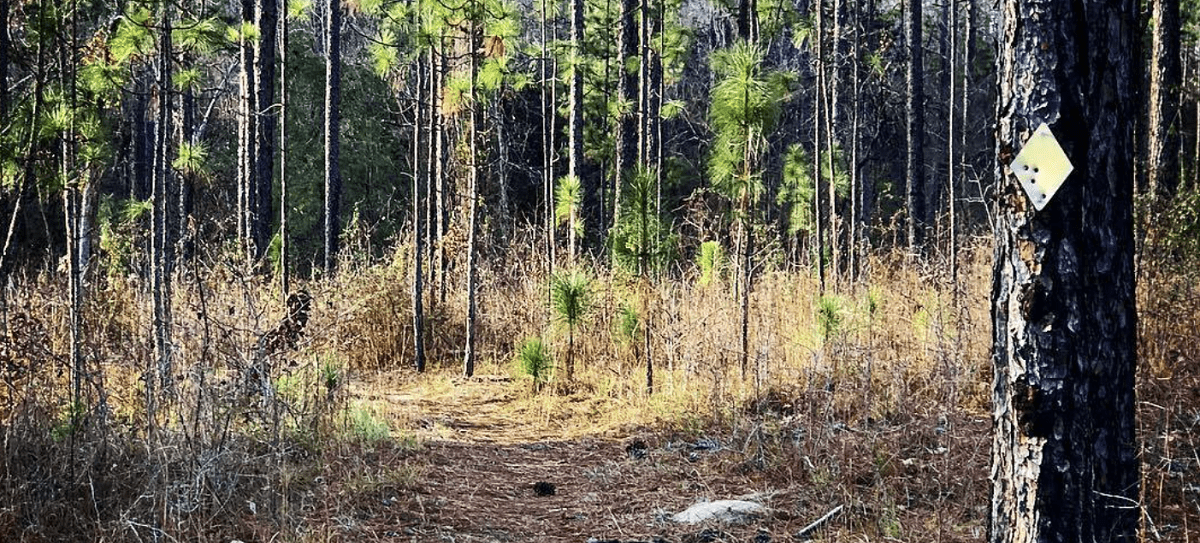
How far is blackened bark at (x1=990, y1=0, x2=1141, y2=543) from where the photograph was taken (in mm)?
2824

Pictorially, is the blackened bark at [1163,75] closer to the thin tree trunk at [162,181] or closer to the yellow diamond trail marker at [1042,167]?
the yellow diamond trail marker at [1042,167]

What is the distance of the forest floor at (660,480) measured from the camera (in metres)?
4.48

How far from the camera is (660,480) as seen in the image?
5.56 metres

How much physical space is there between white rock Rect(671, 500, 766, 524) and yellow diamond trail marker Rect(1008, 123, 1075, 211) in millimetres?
2304

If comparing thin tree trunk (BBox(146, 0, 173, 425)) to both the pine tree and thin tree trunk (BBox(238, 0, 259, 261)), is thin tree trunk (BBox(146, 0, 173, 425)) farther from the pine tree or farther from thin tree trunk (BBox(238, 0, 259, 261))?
the pine tree

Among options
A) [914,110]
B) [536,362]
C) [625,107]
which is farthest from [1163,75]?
[914,110]

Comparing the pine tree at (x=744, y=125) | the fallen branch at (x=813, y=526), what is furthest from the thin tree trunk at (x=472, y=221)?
the fallen branch at (x=813, y=526)

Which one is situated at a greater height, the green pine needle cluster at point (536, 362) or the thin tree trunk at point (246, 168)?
the thin tree trunk at point (246, 168)

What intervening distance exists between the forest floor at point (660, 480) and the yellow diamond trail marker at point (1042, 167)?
1662 millimetres

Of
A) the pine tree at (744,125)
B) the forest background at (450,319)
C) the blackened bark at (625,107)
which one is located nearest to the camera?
the forest background at (450,319)

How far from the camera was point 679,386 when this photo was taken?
7.12m

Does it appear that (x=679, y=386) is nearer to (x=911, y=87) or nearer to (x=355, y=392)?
(x=355, y=392)

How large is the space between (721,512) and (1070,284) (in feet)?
7.53

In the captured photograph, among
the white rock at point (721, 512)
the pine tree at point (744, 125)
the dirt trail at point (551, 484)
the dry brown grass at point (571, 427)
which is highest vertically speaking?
the pine tree at point (744, 125)
